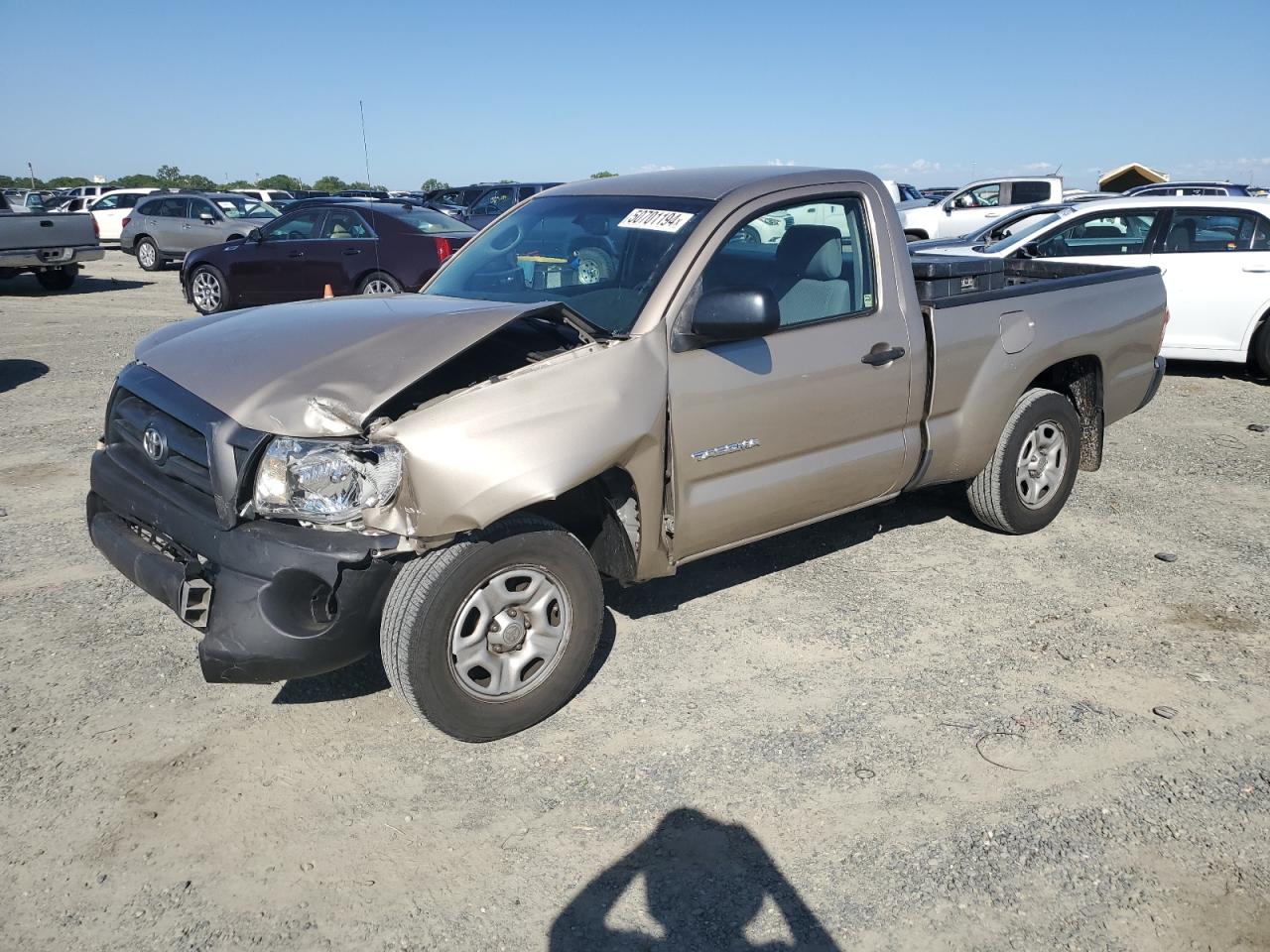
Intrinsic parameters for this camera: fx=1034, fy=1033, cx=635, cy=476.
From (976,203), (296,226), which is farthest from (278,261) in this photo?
(976,203)

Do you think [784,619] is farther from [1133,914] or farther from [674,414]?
[1133,914]

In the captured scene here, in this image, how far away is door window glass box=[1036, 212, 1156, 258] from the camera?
9.93 meters

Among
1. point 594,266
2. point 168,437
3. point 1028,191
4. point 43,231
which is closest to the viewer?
point 168,437

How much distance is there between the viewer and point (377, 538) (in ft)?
10.4

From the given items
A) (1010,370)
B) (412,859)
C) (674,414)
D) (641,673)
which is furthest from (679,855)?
(1010,370)

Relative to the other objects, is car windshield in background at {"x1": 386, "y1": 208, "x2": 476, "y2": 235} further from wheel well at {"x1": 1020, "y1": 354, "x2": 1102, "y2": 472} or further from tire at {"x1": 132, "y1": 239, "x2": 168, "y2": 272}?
tire at {"x1": 132, "y1": 239, "x2": 168, "y2": 272}

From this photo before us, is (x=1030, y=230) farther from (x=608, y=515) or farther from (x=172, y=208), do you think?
(x=172, y=208)

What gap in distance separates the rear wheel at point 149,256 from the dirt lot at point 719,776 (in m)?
17.7

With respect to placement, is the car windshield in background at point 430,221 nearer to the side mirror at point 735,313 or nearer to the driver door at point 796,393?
the driver door at point 796,393

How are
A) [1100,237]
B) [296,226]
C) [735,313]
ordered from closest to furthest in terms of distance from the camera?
[735,313], [1100,237], [296,226]

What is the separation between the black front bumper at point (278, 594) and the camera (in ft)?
10.4

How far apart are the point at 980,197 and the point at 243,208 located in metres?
15.5

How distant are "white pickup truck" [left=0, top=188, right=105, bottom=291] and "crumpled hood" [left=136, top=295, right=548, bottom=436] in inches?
530

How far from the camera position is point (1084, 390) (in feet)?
18.7
